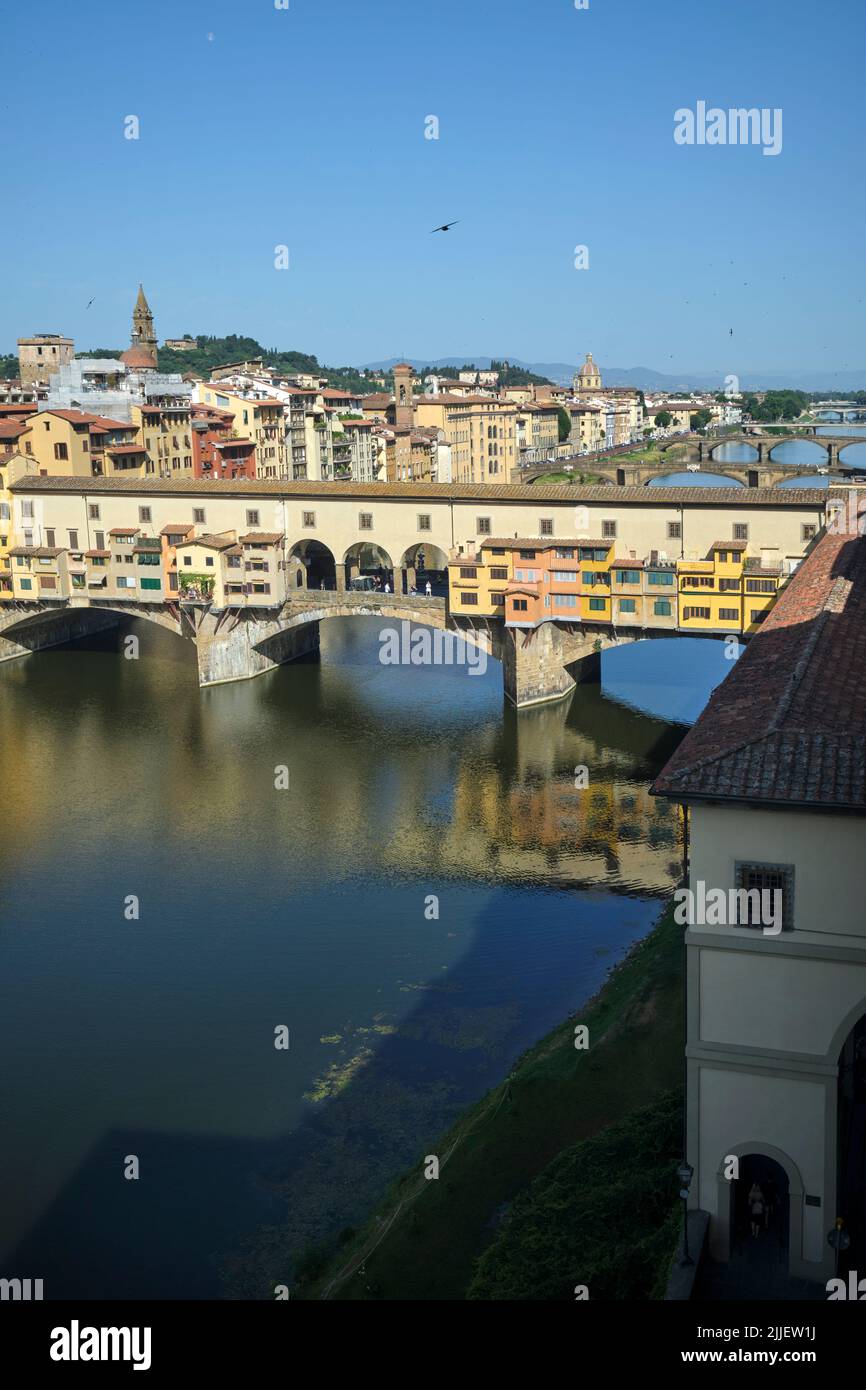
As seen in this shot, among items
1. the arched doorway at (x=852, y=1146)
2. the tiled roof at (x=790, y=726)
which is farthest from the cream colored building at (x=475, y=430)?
the arched doorway at (x=852, y=1146)

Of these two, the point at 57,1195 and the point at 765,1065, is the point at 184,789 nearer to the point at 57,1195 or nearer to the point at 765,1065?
the point at 57,1195

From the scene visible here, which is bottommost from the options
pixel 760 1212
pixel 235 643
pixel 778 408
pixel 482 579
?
pixel 760 1212

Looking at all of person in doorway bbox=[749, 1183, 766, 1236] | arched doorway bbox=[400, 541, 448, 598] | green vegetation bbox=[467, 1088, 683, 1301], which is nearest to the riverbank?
green vegetation bbox=[467, 1088, 683, 1301]

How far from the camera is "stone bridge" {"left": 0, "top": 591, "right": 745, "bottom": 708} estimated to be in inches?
1572

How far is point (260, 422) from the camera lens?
224 ft

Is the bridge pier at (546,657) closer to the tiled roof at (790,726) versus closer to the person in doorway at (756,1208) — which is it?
the tiled roof at (790,726)

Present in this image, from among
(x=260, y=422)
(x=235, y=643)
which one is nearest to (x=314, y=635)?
(x=235, y=643)

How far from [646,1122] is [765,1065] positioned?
3.48 metres

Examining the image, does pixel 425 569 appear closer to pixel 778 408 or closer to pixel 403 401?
pixel 403 401

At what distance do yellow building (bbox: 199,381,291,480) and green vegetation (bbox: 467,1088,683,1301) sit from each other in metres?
54.9

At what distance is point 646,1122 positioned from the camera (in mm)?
15969

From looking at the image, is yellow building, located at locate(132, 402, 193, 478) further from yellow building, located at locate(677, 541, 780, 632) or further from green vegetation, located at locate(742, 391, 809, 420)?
green vegetation, located at locate(742, 391, 809, 420)

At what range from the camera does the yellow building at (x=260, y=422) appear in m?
68.0

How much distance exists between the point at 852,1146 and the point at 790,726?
448 cm
